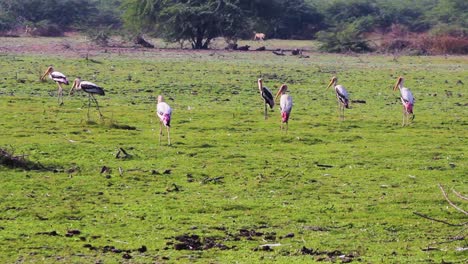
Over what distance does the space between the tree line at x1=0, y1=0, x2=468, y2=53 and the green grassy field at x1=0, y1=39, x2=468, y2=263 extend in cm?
1997

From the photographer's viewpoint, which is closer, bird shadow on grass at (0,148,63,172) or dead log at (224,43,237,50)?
bird shadow on grass at (0,148,63,172)

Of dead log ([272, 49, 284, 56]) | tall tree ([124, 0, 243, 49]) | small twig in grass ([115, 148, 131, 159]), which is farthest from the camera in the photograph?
tall tree ([124, 0, 243, 49])

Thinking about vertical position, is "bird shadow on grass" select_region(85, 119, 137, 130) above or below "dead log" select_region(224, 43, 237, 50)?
above

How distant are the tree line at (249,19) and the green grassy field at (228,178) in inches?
786

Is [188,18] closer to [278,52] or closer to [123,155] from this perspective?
[278,52]

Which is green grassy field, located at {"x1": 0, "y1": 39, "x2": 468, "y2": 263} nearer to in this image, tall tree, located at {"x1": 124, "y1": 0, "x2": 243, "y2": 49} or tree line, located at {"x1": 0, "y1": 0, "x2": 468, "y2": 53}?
tall tree, located at {"x1": 124, "y1": 0, "x2": 243, "y2": 49}

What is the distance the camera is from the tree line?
45281 mm

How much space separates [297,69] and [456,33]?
58.1 feet

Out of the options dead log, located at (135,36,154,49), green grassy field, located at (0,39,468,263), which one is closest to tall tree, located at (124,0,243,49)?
dead log, located at (135,36,154,49)

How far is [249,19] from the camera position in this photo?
48750mm

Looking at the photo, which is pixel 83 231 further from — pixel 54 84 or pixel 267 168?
pixel 54 84

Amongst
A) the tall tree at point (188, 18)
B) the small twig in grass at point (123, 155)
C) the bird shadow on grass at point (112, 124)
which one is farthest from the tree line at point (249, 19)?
the small twig in grass at point (123, 155)

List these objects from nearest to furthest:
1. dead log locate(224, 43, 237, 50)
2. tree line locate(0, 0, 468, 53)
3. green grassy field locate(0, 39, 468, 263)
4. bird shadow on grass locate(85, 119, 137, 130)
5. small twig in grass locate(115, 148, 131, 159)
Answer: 1. green grassy field locate(0, 39, 468, 263)
2. small twig in grass locate(115, 148, 131, 159)
3. bird shadow on grass locate(85, 119, 137, 130)
4. dead log locate(224, 43, 237, 50)
5. tree line locate(0, 0, 468, 53)

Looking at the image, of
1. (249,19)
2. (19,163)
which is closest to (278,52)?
(249,19)
